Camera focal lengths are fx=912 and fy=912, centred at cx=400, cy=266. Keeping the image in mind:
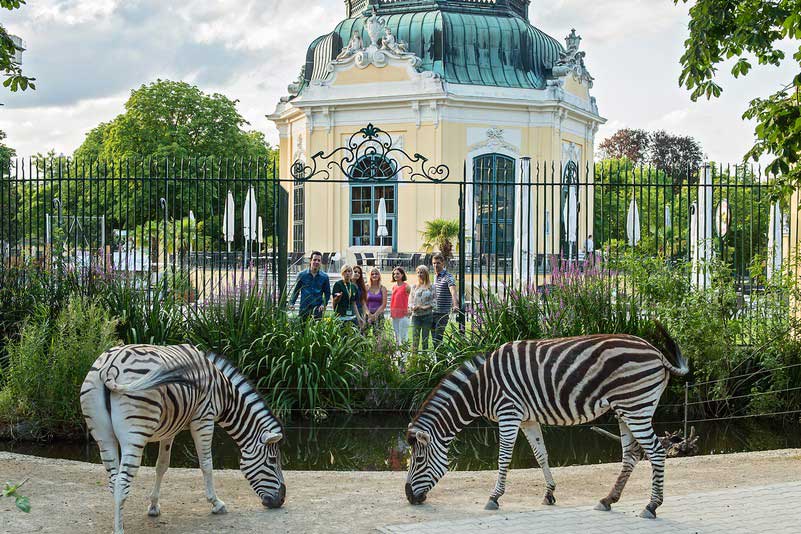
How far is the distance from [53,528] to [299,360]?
14.0ft

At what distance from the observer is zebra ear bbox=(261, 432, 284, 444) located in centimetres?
616

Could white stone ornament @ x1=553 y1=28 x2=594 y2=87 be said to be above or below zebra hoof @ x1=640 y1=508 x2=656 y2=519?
above

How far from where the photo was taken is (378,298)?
475 inches

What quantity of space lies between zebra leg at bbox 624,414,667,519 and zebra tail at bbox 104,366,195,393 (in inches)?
119

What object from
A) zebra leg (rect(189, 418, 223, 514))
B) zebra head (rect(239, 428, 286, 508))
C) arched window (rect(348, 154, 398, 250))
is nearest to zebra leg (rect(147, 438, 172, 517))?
zebra leg (rect(189, 418, 223, 514))

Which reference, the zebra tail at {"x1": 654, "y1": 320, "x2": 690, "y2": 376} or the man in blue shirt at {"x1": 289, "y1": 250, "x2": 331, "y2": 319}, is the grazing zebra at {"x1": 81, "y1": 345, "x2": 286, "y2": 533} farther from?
the man in blue shirt at {"x1": 289, "y1": 250, "x2": 331, "y2": 319}

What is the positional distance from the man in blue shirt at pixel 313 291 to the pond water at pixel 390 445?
Answer: 5.33ft

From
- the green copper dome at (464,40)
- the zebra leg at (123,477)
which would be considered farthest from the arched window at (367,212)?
the zebra leg at (123,477)

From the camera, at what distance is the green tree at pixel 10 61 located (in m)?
7.94

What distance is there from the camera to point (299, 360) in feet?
32.4

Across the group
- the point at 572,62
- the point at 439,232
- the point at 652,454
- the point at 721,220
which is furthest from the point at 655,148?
the point at 652,454

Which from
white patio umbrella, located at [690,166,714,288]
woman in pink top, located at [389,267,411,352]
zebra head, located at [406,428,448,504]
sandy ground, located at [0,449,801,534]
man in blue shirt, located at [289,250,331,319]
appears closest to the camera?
sandy ground, located at [0,449,801,534]

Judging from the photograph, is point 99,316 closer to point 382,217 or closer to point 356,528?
point 356,528

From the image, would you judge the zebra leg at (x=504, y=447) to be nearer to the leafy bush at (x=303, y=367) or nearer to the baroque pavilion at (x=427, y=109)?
the leafy bush at (x=303, y=367)
